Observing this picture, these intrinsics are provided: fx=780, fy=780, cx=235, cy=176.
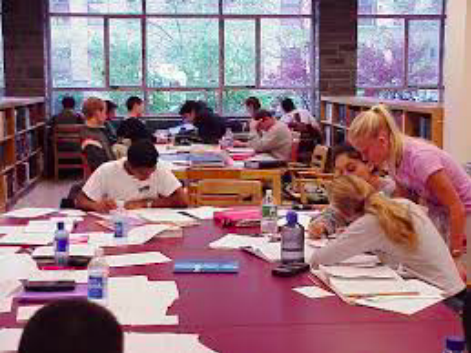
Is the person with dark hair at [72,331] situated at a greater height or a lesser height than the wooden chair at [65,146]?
greater

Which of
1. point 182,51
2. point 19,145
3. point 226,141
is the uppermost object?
point 182,51

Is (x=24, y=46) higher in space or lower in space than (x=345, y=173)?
higher

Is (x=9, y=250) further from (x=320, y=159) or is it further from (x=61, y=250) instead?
(x=320, y=159)

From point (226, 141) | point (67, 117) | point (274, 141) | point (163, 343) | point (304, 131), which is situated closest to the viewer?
point (163, 343)

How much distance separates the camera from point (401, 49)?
1334 cm

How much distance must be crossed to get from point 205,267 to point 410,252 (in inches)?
33.3

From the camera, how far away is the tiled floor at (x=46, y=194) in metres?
9.71

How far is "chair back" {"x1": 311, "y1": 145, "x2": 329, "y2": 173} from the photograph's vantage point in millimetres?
8100

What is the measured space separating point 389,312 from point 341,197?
78 cm

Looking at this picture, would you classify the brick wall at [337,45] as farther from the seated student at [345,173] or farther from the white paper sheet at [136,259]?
the white paper sheet at [136,259]

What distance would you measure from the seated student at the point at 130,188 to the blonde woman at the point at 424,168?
1.41 metres

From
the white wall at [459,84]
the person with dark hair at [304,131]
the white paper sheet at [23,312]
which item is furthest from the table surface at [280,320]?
the person with dark hair at [304,131]

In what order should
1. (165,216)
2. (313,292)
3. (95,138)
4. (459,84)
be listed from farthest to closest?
(95,138) < (459,84) < (165,216) < (313,292)

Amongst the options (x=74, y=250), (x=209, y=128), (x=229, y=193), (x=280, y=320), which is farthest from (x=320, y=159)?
(x=280, y=320)
